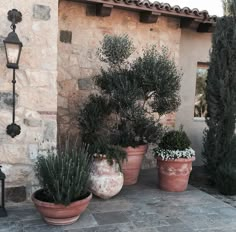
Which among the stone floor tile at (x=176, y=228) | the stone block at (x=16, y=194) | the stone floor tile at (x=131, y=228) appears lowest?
the stone floor tile at (x=131, y=228)

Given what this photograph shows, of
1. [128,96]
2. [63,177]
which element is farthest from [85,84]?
[63,177]

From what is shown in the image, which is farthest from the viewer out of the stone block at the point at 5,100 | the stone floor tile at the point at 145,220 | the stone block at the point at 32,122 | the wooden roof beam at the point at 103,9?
the wooden roof beam at the point at 103,9

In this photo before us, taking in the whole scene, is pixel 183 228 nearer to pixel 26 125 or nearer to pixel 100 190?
pixel 100 190

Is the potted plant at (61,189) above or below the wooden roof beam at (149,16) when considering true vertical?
below

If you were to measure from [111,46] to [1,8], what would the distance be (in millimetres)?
Answer: 1568

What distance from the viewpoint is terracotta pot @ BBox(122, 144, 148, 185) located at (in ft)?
15.4

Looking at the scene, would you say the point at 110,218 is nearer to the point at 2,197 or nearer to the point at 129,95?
the point at 2,197

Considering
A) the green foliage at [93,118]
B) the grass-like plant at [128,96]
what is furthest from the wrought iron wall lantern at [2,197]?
the green foliage at [93,118]

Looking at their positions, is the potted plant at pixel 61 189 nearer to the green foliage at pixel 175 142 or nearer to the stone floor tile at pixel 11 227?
the stone floor tile at pixel 11 227

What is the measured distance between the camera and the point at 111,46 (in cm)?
447

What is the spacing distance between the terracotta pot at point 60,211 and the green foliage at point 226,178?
2.31m

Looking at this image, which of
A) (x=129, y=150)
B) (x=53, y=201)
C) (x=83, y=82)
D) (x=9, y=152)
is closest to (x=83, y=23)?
(x=83, y=82)

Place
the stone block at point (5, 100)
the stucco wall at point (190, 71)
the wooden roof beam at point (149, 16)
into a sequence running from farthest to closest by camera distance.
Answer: the stucco wall at point (190, 71)
the wooden roof beam at point (149, 16)
the stone block at point (5, 100)

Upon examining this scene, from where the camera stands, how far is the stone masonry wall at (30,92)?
367 centimetres
